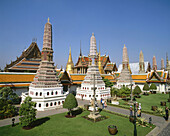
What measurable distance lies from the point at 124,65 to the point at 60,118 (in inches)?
1367

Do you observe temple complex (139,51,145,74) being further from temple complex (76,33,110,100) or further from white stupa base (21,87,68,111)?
white stupa base (21,87,68,111)

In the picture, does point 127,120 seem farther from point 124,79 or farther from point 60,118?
point 124,79

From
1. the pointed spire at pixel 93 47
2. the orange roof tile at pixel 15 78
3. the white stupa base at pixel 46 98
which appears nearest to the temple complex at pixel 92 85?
the pointed spire at pixel 93 47

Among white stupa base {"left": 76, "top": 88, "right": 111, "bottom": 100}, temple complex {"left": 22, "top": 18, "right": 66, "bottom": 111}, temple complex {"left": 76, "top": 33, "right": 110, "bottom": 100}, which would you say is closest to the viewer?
temple complex {"left": 22, "top": 18, "right": 66, "bottom": 111}

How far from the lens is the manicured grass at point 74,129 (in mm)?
13203

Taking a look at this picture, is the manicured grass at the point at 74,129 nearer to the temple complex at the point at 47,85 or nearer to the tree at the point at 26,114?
the tree at the point at 26,114

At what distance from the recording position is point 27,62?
35.8 m

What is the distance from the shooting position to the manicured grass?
1320 cm

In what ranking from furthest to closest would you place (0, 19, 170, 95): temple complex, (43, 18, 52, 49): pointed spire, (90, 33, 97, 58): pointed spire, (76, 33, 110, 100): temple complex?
(90, 33, 97, 58): pointed spire, (76, 33, 110, 100): temple complex, (43, 18, 52, 49): pointed spire, (0, 19, 170, 95): temple complex

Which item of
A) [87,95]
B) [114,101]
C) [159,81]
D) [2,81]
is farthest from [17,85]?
[159,81]

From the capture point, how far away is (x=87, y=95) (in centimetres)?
3228

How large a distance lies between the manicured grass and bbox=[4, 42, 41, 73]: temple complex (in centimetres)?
2207

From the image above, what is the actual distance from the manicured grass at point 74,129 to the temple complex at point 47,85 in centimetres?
605

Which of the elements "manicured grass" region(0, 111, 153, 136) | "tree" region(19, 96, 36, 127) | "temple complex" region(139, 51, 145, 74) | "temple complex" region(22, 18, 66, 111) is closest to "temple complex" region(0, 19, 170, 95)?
"temple complex" region(22, 18, 66, 111)
